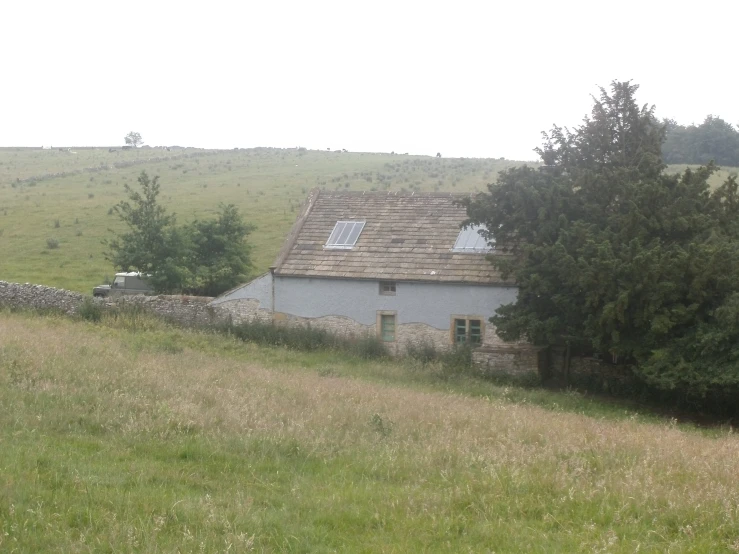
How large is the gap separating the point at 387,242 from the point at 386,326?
2.96 meters

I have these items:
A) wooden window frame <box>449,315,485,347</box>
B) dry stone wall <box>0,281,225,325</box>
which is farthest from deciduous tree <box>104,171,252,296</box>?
wooden window frame <box>449,315,485,347</box>

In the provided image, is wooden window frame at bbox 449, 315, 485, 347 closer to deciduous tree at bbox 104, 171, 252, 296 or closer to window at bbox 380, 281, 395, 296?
window at bbox 380, 281, 395, 296

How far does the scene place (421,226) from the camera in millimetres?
25766

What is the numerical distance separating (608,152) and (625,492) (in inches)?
672

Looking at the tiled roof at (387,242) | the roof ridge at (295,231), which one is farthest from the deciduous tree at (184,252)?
the tiled roof at (387,242)

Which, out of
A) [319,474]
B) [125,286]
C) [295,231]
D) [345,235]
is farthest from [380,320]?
[319,474]

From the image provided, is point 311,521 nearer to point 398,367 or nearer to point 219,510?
point 219,510

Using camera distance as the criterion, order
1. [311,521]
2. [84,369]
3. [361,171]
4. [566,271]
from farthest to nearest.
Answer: [361,171], [566,271], [84,369], [311,521]

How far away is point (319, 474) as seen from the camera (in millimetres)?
7816

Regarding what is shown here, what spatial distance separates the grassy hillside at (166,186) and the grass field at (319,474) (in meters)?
21.1

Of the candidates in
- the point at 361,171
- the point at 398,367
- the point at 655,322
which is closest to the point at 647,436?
the point at 655,322

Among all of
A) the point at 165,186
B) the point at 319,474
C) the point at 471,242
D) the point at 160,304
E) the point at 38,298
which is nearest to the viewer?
the point at 319,474

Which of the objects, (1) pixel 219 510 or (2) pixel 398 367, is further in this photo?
(2) pixel 398 367

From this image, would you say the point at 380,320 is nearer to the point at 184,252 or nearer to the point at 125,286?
the point at 184,252
